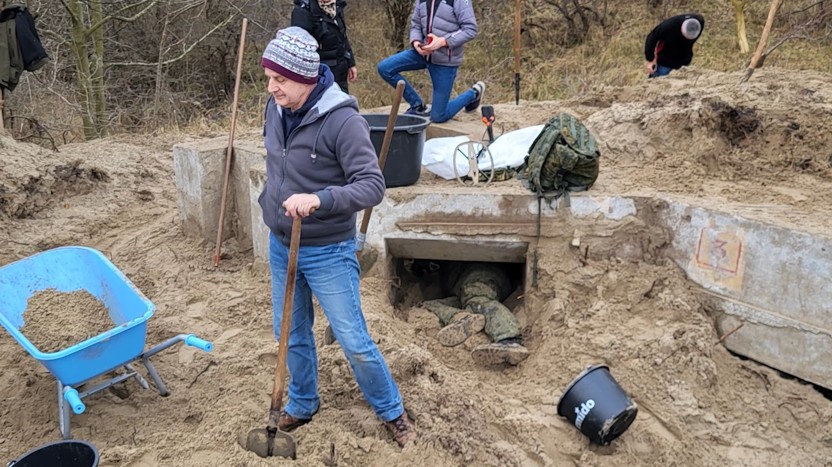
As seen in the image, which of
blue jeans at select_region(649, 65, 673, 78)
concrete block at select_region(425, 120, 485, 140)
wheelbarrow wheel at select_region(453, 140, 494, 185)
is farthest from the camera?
blue jeans at select_region(649, 65, 673, 78)

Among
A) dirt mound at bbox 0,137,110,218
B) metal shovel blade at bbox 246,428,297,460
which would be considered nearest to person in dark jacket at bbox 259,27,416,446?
metal shovel blade at bbox 246,428,297,460

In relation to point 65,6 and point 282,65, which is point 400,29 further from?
point 282,65

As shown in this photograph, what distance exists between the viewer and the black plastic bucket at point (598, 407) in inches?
140

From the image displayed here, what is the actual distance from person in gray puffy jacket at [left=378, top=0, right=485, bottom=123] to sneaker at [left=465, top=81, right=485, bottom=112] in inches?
5.9

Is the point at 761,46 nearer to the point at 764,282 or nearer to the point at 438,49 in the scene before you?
the point at 764,282

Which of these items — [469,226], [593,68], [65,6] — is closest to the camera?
[469,226]

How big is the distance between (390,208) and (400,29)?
9.08m

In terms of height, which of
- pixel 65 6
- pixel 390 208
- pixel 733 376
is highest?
pixel 65 6

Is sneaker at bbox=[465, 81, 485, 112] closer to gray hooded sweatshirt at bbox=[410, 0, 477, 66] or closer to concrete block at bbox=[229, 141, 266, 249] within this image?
gray hooded sweatshirt at bbox=[410, 0, 477, 66]

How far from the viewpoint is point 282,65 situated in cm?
278

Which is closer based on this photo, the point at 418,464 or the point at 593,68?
the point at 418,464

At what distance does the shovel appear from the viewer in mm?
2961

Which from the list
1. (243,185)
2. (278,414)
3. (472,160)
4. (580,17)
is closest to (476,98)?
(472,160)

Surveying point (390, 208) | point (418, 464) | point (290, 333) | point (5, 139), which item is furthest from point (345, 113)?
point (5, 139)
